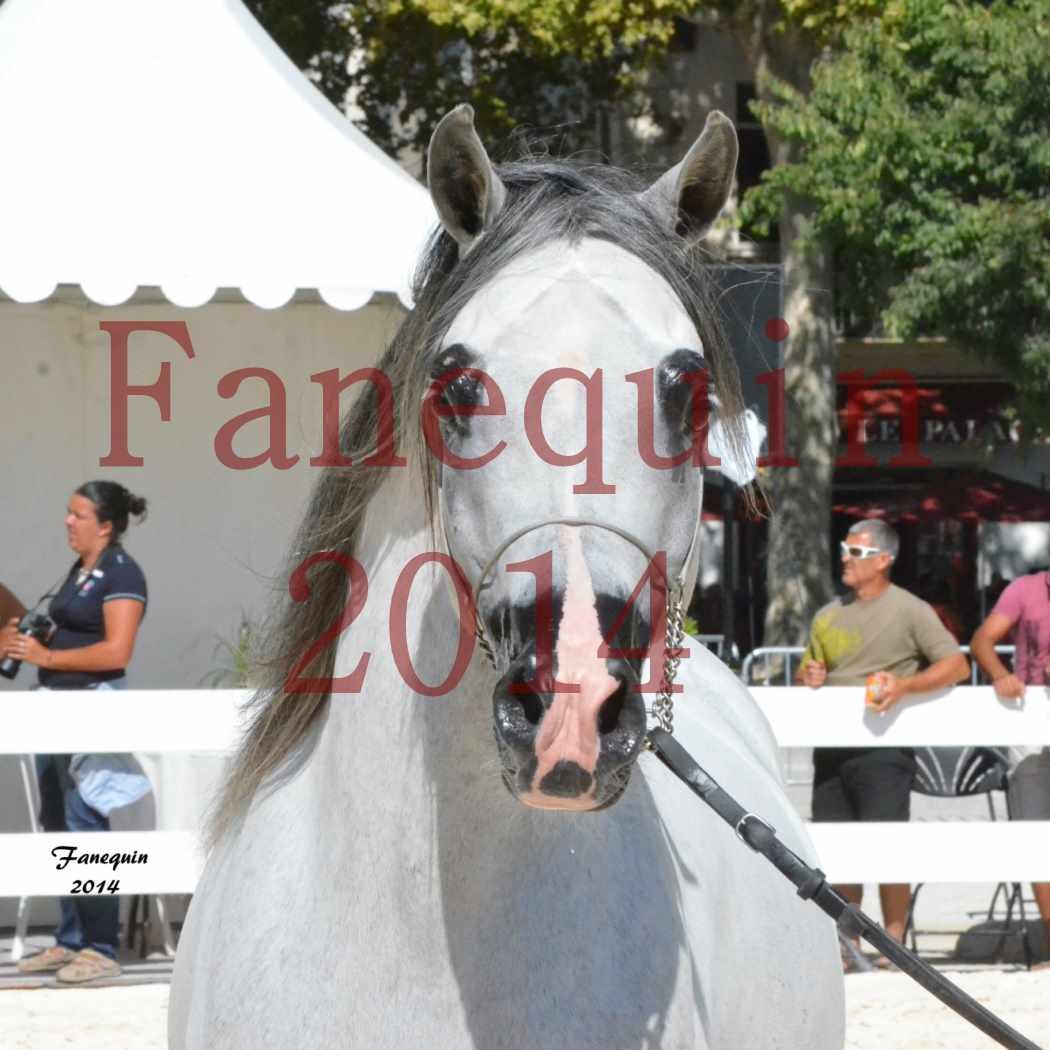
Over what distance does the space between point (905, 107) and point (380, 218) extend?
728 cm

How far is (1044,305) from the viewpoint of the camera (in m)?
13.4

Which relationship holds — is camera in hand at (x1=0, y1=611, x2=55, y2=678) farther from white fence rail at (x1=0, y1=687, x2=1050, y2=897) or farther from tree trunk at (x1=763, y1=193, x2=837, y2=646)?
tree trunk at (x1=763, y1=193, x2=837, y2=646)

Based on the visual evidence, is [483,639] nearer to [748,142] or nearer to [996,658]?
[996,658]

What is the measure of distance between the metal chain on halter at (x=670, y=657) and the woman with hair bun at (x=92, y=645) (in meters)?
4.34

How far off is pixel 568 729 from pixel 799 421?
557 inches

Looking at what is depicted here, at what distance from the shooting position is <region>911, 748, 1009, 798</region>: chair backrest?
6852 mm

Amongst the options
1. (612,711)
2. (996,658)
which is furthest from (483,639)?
(996,658)

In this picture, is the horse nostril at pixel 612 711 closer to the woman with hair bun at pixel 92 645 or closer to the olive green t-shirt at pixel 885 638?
the woman with hair bun at pixel 92 645

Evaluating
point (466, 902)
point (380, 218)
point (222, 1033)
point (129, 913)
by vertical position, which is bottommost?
point (129, 913)

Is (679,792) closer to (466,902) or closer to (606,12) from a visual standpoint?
(466,902)

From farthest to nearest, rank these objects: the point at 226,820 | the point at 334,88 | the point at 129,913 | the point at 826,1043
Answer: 1. the point at 334,88
2. the point at 129,913
3. the point at 826,1043
4. the point at 226,820

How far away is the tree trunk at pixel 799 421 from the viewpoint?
1488 cm

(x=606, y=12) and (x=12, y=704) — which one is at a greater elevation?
(x=606, y=12)

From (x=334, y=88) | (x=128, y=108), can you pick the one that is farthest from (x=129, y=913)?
(x=334, y=88)
